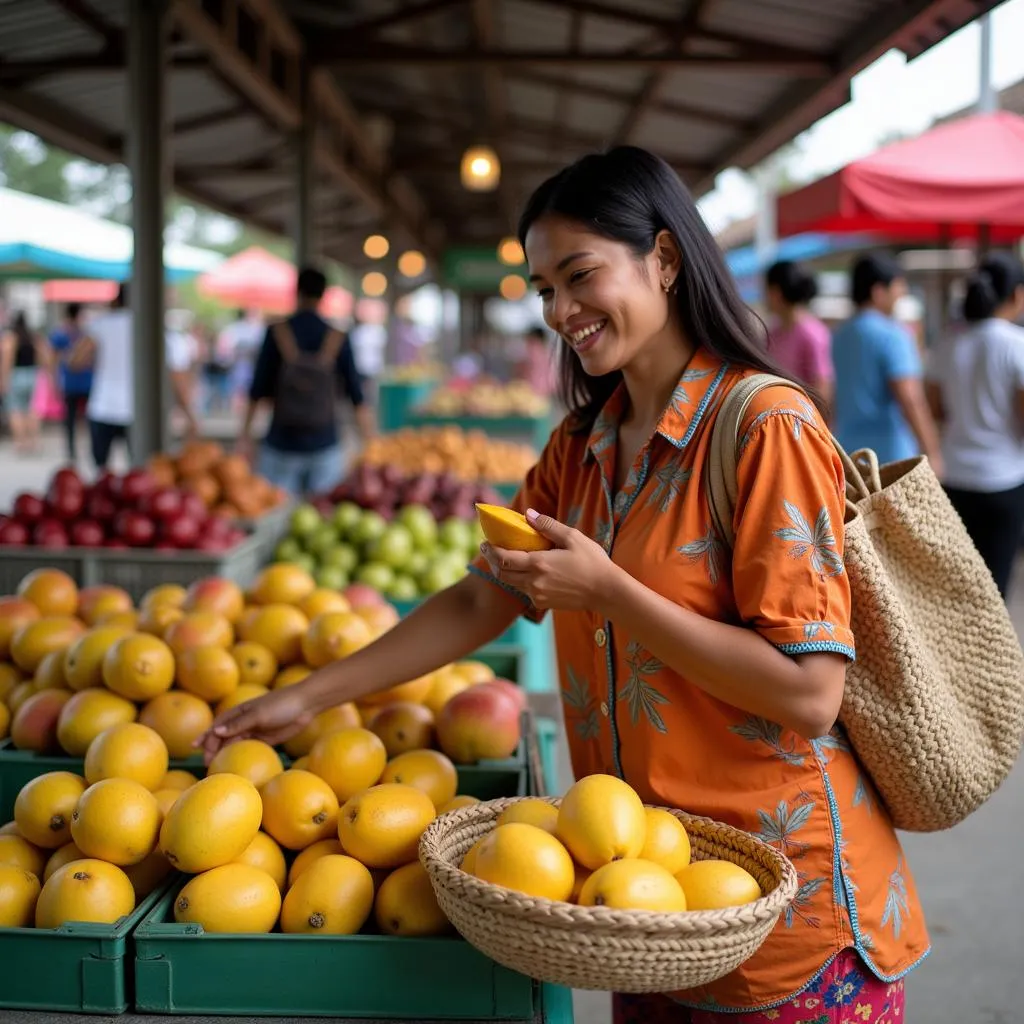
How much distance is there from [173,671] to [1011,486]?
425 cm

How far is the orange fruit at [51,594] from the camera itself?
10.4 ft

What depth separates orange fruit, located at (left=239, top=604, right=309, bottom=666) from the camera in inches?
111

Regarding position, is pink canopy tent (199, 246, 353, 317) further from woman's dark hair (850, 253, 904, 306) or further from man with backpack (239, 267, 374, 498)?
woman's dark hair (850, 253, 904, 306)

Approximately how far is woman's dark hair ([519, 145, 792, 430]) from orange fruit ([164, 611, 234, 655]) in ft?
4.14

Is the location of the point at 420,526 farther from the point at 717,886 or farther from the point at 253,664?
the point at 717,886

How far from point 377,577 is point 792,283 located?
3507mm

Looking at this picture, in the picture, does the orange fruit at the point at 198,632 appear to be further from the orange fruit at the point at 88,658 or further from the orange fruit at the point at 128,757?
the orange fruit at the point at 128,757

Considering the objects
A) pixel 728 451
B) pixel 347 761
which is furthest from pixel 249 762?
pixel 728 451

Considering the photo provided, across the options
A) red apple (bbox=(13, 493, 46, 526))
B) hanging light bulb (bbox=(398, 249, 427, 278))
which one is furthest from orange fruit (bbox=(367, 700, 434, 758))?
hanging light bulb (bbox=(398, 249, 427, 278))

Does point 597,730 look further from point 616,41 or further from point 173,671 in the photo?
point 616,41

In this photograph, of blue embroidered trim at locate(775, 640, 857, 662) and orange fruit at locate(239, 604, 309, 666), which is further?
orange fruit at locate(239, 604, 309, 666)

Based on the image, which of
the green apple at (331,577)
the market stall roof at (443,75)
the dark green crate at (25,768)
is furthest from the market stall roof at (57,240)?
the dark green crate at (25,768)

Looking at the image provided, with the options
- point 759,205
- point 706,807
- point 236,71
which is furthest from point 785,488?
point 759,205

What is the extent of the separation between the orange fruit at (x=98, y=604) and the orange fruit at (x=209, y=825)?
4.63 ft
